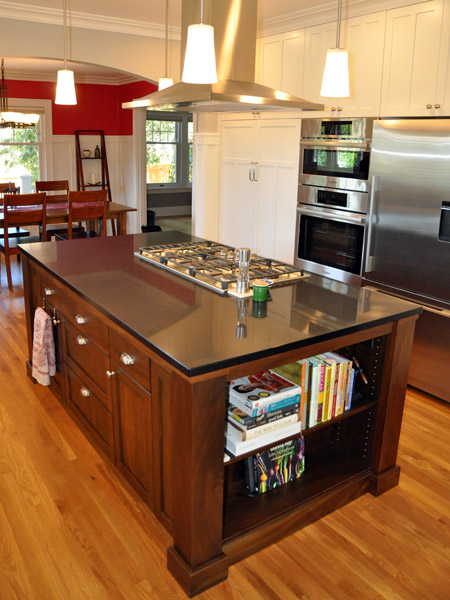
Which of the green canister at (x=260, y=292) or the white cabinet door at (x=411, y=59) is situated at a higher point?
the white cabinet door at (x=411, y=59)

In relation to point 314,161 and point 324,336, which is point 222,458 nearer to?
point 324,336

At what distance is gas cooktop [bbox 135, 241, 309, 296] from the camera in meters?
2.59

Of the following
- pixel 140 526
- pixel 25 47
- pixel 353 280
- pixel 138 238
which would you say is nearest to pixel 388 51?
pixel 353 280

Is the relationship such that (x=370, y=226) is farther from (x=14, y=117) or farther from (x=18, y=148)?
(x=18, y=148)

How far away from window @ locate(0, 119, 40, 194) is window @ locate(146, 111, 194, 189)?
247 centimetres

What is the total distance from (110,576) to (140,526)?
0.94 ft

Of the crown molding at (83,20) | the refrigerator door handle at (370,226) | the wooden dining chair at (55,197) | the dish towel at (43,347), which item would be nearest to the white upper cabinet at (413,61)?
the refrigerator door handle at (370,226)

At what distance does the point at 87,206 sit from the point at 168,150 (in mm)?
4981

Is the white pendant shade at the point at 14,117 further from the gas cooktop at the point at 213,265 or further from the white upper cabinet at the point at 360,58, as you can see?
the gas cooktop at the point at 213,265

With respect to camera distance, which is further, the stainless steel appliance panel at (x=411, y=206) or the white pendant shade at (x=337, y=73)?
the stainless steel appliance panel at (x=411, y=206)

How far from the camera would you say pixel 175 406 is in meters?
1.85

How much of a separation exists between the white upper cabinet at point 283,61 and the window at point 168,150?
6.08 meters

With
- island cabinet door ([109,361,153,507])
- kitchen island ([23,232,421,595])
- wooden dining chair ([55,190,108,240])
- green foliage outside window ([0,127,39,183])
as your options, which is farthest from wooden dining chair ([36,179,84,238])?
island cabinet door ([109,361,153,507])

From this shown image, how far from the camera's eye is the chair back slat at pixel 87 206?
19.5ft
